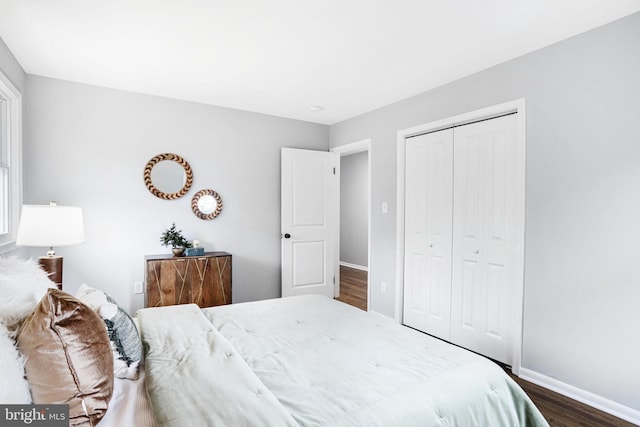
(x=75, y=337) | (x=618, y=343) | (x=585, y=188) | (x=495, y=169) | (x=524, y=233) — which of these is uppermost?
(x=495, y=169)

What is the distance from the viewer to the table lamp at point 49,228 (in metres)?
2.15

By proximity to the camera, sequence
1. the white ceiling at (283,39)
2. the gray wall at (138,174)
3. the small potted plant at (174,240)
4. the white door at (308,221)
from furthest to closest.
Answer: the white door at (308,221), the small potted plant at (174,240), the gray wall at (138,174), the white ceiling at (283,39)

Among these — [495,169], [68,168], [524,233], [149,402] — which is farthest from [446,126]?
[68,168]

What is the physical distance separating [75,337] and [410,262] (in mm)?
3055

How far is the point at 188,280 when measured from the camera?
3.32m

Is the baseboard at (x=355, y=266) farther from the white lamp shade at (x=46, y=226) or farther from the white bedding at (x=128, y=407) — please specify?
the white bedding at (x=128, y=407)

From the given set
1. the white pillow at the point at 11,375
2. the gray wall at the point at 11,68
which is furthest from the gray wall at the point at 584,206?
the gray wall at the point at 11,68

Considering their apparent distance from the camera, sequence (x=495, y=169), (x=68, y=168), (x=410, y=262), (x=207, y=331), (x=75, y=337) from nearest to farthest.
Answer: (x=75, y=337) < (x=207, y=331) < (x=495, y=169) < (x=68, y=168) < (x=410, y=262)

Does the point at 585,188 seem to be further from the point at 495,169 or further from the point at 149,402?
the point at 149,402

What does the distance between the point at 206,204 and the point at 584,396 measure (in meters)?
3.64

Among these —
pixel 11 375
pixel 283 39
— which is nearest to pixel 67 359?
pixel 11 375

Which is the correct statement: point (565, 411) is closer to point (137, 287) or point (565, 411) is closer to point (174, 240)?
point (174, 240)

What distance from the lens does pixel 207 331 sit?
5.74ft

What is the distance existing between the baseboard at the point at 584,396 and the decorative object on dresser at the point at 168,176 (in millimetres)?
3547
